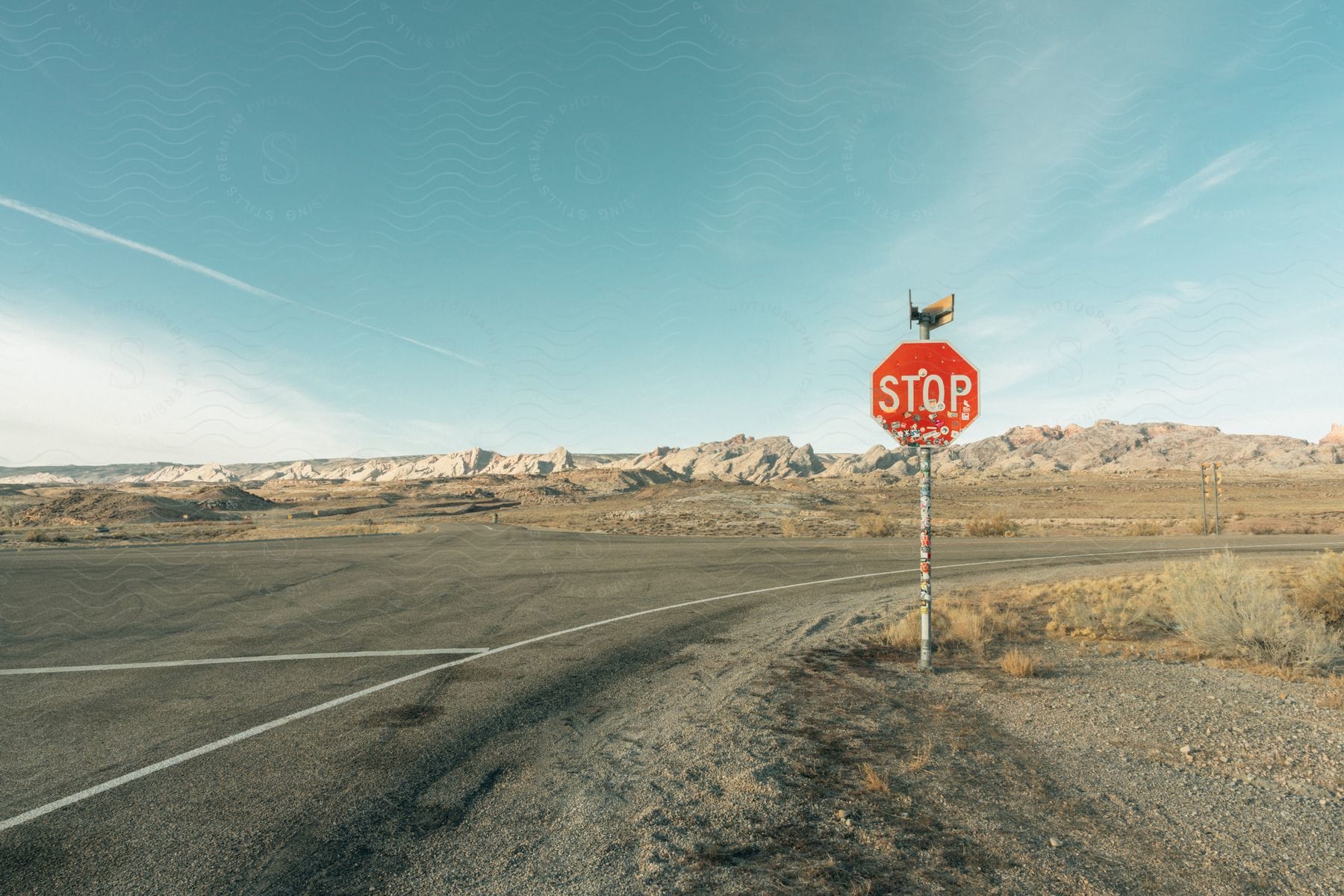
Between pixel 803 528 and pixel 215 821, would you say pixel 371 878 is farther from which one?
pixel 803 528

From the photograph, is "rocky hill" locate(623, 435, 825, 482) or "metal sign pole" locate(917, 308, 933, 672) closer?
"metal sign pole" locate(917, 308, 933, 672)

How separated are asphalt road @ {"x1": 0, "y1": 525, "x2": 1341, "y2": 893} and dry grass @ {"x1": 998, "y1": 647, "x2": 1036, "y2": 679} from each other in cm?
400

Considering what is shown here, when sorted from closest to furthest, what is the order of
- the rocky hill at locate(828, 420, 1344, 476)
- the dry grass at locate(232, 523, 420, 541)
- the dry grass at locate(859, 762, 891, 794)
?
the dry grass at locate(859, 762, 891, 794), the dry grass at locate(232, 523, 420, 541), the rocky hill at locate(828, 420, 1344, 476)

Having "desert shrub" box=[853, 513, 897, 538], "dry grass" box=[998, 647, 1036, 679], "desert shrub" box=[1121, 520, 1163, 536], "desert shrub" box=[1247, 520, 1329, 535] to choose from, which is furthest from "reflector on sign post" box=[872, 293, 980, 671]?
"desert shrub" box=[1247, 520, 1329, 535]

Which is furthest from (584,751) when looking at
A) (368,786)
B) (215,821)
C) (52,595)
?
(52,595)

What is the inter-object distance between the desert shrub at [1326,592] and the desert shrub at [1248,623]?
0.61m

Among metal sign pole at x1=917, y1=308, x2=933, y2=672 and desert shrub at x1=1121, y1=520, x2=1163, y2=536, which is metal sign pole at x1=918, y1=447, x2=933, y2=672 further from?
desert shrub at x1=1121, y1=520, x2=1163, y2=536

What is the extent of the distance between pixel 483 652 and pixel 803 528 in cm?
2656

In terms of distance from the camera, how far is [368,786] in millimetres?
4504

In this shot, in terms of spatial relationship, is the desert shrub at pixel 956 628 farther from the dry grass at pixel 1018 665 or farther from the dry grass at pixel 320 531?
the dry grass at pixel 320 531

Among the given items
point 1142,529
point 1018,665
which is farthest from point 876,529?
point 1018,665

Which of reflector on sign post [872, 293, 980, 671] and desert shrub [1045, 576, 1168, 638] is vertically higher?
reflector on sign post [872, 293, 980, 671]

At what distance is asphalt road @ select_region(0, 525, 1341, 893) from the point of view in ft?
12.2

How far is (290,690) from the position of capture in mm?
6789
